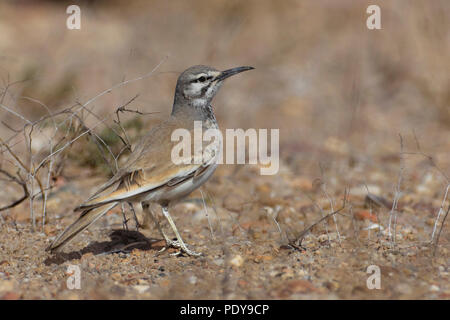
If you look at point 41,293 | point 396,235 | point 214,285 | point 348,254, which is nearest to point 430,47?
point 396,235

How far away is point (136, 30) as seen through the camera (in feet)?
40.4

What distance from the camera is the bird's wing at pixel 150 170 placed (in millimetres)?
4145

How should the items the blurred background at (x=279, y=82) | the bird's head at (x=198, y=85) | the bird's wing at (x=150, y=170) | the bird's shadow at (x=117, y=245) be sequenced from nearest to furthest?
1. the bird's wing at (x=150, y=170)
2. the bird's shadow at (x=117, y=245)
3. the bird's head at (x=198, y=85)
4. the blurred background at (x=279, y=82)

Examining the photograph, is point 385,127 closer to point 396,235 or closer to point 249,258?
point 396,235

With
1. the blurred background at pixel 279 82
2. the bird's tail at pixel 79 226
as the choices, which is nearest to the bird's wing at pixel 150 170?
the bird's tail at pixel 79 226

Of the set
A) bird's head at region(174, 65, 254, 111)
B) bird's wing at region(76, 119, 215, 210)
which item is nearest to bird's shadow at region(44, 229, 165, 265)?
bird's wing at region(76, 119, 215, 210)

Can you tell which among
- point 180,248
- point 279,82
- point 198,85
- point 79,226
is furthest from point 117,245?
point 279,82

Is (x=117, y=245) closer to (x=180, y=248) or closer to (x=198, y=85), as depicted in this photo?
(x=180, y=248)

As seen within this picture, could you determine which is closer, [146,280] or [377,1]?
[146,280]

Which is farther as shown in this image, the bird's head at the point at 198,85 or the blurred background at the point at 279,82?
the blurred background at the point at 279,82

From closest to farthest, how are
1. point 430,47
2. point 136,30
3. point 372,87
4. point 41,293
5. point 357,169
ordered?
point 41,293 → point 357,169 → point 430,47 → point 372,87 → point 136,30

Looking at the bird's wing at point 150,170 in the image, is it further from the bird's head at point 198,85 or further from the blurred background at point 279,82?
the blurred background at point 279,82

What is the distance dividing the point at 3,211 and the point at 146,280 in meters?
2.17

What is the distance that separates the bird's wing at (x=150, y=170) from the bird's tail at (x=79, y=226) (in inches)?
4.0
